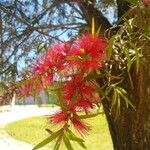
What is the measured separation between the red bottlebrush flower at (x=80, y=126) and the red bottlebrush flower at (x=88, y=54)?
12cm

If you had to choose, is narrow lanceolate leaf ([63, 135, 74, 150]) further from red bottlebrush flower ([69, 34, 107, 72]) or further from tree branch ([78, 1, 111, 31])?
tree branch ([78, 1, 111, 31])

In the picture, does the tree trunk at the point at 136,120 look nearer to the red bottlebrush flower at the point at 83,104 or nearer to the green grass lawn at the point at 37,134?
the red bottlebrush flower at the point at 83,104

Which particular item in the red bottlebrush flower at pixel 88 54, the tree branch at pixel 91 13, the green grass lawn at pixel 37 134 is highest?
the tree branch at pixel 91 13

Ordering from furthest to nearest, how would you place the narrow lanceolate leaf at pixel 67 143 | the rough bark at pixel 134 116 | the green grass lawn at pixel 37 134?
1. the green grass lawn at pixel 37 134
2. the rough bark at pixel 134 116
3. the narrow lanceolate leaf at pixel 67 143

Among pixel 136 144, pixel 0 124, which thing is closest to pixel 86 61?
pixel 136 144

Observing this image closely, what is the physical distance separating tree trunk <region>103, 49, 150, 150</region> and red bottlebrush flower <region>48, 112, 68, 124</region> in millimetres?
1732

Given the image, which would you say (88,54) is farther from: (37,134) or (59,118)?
(37,134)

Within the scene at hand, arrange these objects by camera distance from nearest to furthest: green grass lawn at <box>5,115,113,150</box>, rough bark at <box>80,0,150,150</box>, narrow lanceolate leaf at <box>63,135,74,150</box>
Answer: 1. narrow lanceolate leaf at <box>63,135,74,150</box>
2. rough bark at <box>80,0,150,150</box>
3. green grass lawn at <box>5,115,113,150</box>

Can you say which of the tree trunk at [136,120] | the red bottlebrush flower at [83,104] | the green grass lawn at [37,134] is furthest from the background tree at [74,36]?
the green grass lawn at [37,134]

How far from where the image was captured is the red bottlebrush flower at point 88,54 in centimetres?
112

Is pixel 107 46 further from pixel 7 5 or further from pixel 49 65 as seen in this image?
pixel 7 5

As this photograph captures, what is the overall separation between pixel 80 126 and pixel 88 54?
17cm

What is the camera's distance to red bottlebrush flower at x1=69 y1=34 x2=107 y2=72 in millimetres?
1122

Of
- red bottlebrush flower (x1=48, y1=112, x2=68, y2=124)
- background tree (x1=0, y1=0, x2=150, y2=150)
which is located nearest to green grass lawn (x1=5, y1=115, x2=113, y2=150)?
background tree (x1=0, y1=0, x2=150, y2=150)
